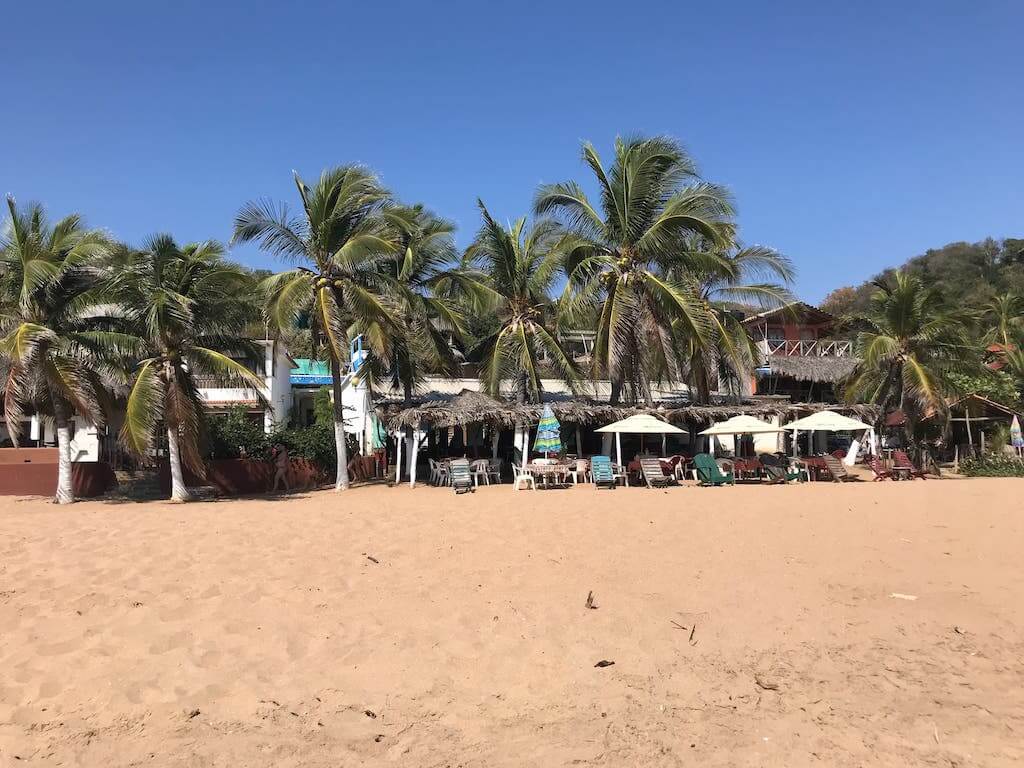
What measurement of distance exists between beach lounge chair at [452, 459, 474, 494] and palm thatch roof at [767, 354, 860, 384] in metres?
16.6

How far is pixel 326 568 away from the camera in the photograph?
736 cm

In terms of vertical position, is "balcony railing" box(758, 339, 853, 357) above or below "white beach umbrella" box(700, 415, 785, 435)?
above

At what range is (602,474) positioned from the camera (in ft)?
52.9

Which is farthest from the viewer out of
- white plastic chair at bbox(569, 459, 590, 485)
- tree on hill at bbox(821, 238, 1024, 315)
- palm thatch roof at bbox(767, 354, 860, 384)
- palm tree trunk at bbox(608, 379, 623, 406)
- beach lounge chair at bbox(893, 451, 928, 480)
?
tree on hill at bbox(821, 238, 1024, 315)

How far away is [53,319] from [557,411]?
11549 mm

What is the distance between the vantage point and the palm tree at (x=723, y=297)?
19203 mm

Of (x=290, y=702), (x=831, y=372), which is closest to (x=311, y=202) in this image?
(x=290, y=702)

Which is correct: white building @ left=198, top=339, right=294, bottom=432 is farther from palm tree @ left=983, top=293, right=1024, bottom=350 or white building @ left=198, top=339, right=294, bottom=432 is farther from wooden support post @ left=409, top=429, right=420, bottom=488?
palm tree @ left=983, top=293, right=1024, bottom=350

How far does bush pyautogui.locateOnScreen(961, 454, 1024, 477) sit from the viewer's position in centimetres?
1947

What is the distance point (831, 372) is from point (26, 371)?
27.0m

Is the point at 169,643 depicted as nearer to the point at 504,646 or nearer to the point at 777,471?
the point at 504,646

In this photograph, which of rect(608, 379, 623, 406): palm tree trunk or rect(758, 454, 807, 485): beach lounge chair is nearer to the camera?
rect(758, 454, 807, 485): beach lounge chair

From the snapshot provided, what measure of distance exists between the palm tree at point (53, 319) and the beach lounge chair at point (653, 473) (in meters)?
11.9

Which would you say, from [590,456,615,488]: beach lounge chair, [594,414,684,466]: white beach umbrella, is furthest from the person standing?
[594,414,684,466]: white beach umbrella
